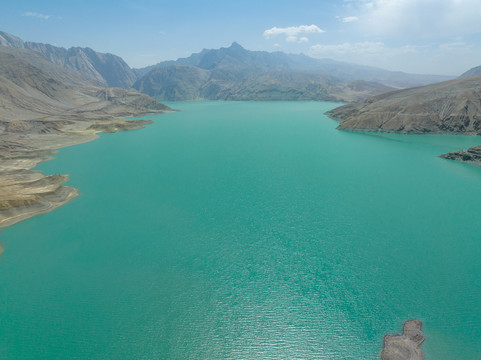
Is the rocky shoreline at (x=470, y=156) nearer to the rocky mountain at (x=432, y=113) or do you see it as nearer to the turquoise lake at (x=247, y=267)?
the turquoise lake at (x=247, y=267)

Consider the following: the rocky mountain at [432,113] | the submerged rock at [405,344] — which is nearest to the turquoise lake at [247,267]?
the submerged rock at [405,344]

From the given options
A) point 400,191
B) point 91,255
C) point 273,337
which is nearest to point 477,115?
point 400,191

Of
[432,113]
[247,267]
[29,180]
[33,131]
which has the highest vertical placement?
[432,113]

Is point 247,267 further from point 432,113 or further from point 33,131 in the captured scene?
point 33,131

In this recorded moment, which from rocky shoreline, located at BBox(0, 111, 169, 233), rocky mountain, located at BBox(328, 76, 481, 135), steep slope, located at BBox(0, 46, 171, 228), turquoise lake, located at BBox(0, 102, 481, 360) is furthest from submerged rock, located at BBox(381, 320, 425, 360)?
rocky mountain, located at BBox(328, 76, 481, 135)

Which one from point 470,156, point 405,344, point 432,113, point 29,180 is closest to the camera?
point 405,344

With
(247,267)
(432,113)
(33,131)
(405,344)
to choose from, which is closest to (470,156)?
(432,113)

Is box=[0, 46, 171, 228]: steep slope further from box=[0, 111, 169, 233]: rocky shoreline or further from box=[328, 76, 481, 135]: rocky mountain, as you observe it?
box=[328, 76, 481, 135]: rocky mountain
